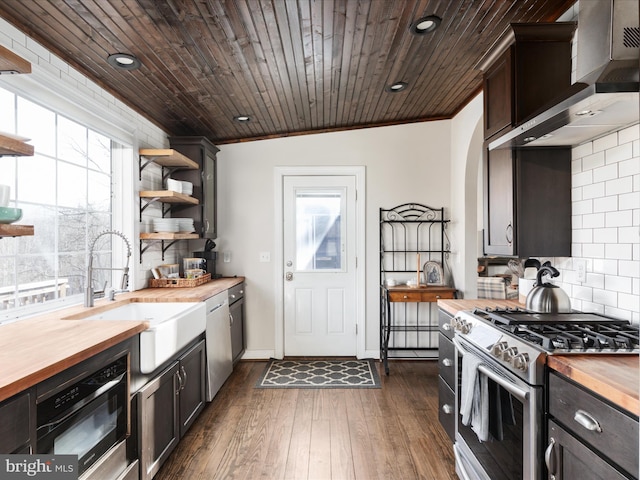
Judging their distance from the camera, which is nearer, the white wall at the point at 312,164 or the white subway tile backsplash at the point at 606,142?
the white subway tile backsplash at the point at 606,142

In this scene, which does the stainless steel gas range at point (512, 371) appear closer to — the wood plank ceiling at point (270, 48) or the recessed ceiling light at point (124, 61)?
the wood plank ceiling at point (270, 48)

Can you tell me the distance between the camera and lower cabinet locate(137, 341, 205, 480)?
1.98 metres

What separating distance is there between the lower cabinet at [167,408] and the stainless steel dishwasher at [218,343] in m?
0.17

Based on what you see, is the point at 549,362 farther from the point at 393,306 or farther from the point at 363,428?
the point at 393,306

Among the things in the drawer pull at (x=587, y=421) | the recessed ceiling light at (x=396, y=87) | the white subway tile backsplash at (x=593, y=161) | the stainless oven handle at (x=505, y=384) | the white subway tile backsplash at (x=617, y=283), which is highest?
the recessed ceiling light at (x=396, y=87)

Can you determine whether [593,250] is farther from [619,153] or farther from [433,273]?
[433,273]

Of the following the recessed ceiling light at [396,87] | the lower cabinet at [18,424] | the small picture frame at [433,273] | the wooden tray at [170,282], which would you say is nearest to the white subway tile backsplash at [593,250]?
the recessed ceiling light at [396,87]

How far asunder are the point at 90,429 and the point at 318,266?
9.59 feet

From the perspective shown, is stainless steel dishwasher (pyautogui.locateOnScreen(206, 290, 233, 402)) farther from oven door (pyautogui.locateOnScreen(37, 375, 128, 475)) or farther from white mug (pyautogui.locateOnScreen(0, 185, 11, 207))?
white mug (pyautogui.locateOnScreen(0, 185, 11, 207))

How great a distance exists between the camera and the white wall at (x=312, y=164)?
14.0 ft

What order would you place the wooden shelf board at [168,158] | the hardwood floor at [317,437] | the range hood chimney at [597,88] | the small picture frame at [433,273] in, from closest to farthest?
the range hood chimney at [597,88]
the hardwood floor at [317,437]
the wooden shelf board at [168,158]
the small picture frame at [433,273]

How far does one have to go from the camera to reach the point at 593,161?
6.49 ft

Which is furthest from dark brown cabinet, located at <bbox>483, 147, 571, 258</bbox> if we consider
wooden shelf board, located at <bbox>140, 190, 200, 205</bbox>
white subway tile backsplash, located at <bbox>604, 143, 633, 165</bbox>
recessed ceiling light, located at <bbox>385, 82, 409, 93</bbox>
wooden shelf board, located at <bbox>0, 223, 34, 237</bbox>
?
wooden shelf board, located at <bbox>140, 190, 200, 205</bbox>

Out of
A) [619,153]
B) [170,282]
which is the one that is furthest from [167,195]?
→ [619,153]
